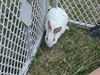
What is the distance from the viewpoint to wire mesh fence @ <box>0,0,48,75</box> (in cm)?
178

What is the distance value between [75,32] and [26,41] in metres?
0.66

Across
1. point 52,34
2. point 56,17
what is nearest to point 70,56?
point 52,34

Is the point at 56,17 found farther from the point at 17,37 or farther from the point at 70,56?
the point at 17,37

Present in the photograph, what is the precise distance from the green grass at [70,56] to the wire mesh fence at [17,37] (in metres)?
0.12

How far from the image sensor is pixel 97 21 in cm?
261

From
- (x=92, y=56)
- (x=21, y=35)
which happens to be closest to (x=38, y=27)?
(x=21, y=35)

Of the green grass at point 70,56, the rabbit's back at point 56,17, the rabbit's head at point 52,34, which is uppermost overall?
the rabbit's back at point 56,17

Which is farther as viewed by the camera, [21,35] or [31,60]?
[31,60]

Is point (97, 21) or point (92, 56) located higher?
point (97, 21)

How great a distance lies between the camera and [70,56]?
231 centimetres

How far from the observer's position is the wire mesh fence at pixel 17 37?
1.78 meters

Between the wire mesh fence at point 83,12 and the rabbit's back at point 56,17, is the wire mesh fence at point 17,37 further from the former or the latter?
the wire mesh fence at point 83,12

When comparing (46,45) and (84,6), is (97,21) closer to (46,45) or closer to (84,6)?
(84,6)

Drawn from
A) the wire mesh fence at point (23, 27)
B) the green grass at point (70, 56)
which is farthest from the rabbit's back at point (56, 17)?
the green grass at point (70, 56)
